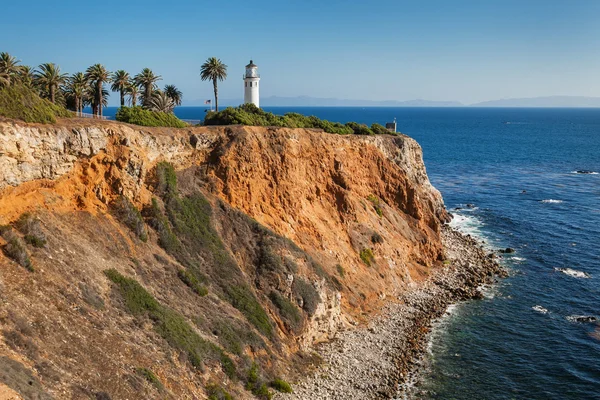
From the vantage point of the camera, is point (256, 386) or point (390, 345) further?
point (390, 345)

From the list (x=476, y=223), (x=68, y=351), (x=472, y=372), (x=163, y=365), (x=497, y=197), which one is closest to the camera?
(x=68, y=351)

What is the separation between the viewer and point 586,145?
18650 cm

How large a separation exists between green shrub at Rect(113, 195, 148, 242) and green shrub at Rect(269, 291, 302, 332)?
1234 cm

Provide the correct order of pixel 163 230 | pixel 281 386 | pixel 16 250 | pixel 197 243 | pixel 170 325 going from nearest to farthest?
pixel 16 250
pixel 170 325
pixel 281 386
pixel 163 230
pixel 197 243

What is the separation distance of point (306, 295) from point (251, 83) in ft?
114

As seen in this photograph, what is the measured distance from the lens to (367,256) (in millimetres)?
53094

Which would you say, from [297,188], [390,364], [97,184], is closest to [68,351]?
[97,184]

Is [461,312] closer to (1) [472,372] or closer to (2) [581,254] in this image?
(1) [472,372]

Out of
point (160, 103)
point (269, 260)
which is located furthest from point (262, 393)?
point (160, 103)

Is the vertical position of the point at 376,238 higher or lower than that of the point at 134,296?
lower

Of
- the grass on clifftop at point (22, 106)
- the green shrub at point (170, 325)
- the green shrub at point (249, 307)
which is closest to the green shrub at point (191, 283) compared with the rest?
the green shrub at point (249, 307)

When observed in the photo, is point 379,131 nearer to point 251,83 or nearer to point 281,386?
point 251,83

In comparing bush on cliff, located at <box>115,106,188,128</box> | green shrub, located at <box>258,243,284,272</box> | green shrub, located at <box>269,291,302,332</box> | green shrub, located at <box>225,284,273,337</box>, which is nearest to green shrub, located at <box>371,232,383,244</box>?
green shrub, located at <box>258,243,284,272</box>

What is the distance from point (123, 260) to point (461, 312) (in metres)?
34.9
